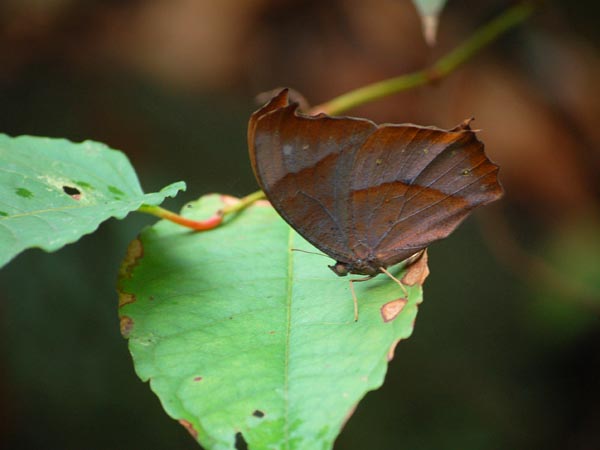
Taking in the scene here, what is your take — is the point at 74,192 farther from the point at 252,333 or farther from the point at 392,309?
the point at 392,309

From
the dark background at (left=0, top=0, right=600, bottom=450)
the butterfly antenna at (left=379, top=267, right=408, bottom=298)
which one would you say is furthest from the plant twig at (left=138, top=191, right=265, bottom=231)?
the dark background at (left=0, top=0, right=600, bottom=450)

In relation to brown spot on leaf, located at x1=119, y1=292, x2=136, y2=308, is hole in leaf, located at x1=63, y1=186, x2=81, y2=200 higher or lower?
higher

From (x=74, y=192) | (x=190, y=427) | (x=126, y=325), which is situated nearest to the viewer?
(x=190, y=427)

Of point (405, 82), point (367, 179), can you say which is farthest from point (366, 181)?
point (405, 82)

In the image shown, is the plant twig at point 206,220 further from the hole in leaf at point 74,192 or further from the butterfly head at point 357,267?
the butterfly head at point 357,267

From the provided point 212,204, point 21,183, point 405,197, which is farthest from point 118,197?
point 405,197

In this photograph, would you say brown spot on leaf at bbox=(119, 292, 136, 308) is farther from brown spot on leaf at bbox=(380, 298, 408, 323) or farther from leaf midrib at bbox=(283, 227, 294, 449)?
brown spot on leaf at bbox=(380, 298, 408, 323)

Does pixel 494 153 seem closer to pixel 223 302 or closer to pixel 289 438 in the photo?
pixel 223 302

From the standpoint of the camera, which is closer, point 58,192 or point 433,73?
point 58,192
